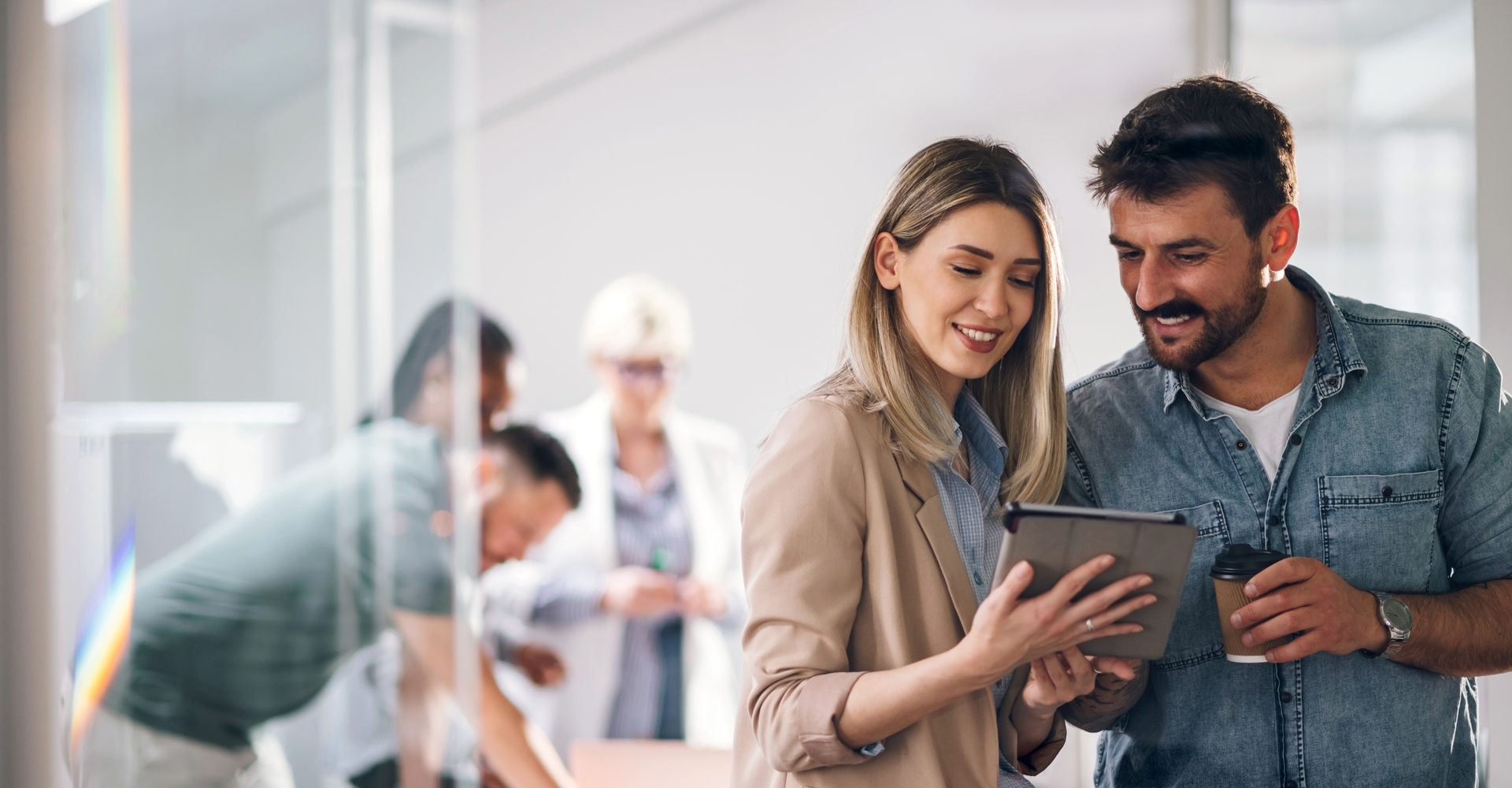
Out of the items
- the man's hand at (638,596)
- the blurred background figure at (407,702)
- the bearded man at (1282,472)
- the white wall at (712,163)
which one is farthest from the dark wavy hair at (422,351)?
the bearded man at (1282,472)

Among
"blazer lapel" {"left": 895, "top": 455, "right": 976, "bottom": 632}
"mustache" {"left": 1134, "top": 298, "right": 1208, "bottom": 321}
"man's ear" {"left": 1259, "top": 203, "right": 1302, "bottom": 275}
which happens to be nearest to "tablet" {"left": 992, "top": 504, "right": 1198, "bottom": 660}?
"blazer lapel" {"left": 895, "top": 455, "right": 976, "bottom": 632}

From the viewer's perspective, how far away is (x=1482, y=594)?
122 cm

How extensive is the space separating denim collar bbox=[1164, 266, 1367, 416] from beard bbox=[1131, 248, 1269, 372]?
0.15 ft

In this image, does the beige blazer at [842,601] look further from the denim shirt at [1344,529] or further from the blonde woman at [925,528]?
the denim shirt at [1344,529]

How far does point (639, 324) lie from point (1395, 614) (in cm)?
215

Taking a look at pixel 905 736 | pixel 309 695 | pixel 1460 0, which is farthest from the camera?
pixel 309 695

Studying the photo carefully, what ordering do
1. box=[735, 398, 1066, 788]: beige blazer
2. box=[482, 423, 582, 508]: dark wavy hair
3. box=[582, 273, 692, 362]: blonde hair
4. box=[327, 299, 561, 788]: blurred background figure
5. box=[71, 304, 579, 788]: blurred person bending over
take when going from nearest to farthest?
box=[735, 398, 1066, 788]: beige blazer, box=[71, 304, 579, 788]: blurred person bending over, box=[327, 299, 561, 788]: blurred background figure, box=[482, 423, 582, 508]: dark wavy hair, box=[582, 273, 692, 362]: blonde hair

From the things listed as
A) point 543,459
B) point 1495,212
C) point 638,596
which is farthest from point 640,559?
point 1495,212

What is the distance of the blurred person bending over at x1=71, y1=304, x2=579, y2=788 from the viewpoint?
2.14 metres

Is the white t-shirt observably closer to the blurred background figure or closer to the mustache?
the mustache

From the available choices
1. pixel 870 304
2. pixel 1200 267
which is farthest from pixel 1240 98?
pixel 870 304

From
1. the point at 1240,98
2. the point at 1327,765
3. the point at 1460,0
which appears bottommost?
the point at 1327,765

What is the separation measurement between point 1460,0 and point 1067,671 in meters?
1.66

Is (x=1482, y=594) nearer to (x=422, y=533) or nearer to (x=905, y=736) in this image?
(x=905, y=736)
